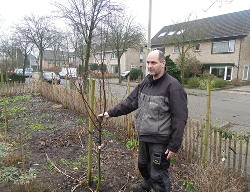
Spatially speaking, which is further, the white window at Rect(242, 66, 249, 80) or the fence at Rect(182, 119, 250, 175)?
the white window at Rect(242, 66, 249, 80)

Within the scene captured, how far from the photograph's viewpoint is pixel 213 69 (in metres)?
22.6

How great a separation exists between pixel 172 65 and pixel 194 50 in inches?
265

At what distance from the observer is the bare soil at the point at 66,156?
8.73 ft

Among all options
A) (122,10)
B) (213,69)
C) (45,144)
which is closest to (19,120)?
(45,144)

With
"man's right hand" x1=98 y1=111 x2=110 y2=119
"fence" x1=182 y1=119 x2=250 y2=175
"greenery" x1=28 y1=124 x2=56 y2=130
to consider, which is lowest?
"greenery" x1=28 y1=124 x2=56 y2=130

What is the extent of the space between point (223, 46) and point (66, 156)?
23107 mm

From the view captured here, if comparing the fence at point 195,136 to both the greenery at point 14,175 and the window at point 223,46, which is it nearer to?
the greenery at point 14,175

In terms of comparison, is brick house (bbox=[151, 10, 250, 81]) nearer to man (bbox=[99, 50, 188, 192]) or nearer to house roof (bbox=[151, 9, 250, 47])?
house roof (bbox=[151, 9, 250, 47])

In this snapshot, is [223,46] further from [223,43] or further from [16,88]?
[16,88]

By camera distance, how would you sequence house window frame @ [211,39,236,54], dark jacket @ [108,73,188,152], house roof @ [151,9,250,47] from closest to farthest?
1. dark jacket @ [108,73,188,152]
2. house roof @ [151,9,250,47]
3. house window frame @ [211,39,236,54]

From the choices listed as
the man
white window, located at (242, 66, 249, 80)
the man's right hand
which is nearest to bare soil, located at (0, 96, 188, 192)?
the man

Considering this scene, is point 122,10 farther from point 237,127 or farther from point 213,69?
point 213,69

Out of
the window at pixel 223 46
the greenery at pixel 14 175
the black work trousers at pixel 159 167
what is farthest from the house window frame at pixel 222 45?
the greenery at pixel 14 175

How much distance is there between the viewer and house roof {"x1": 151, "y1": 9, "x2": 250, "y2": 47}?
18078mm
